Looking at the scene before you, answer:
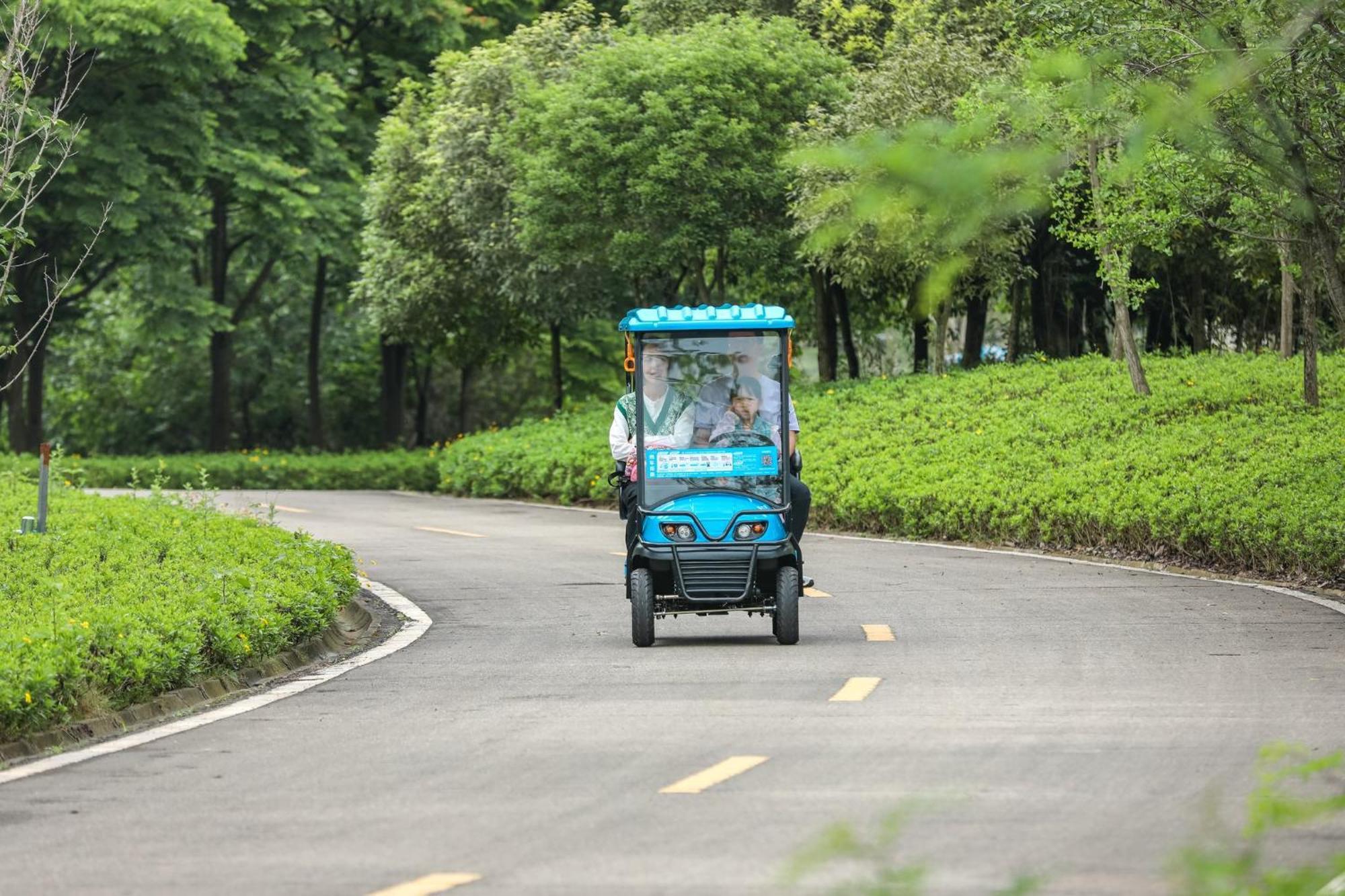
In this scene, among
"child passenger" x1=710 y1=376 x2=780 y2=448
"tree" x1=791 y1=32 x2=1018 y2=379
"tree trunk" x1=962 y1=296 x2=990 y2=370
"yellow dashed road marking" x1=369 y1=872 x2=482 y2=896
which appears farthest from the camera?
"tree trunk" x1=962 y1=296 x2=990 y2=370

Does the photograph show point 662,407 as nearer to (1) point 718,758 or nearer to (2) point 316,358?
(1) point 718,758

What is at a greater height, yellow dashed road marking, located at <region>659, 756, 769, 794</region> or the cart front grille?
the cart front grille

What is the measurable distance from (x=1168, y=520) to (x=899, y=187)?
16557mm

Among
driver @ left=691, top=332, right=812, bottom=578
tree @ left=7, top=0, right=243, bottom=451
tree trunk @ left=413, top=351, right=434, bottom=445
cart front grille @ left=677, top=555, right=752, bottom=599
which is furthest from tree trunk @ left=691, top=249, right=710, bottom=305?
cart front grille @ left=677, top=555, right=752, bottom=599

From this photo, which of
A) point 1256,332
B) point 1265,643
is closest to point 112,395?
→ point 1256,332

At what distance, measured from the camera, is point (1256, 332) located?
146 feet

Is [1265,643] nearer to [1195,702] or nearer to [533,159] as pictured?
[1195,702]

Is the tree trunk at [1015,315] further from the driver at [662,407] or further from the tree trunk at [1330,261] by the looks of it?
the driver at [662,407]

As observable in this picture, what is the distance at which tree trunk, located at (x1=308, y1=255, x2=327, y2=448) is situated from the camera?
54312 millimetres

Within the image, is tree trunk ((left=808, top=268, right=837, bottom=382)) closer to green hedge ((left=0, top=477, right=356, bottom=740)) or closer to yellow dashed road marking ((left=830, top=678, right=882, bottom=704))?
green hedge ((left=0, top=477, right=356, bottom=740))

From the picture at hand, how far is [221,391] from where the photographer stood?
5309 cm

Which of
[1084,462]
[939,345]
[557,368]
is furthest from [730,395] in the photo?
[557,368]

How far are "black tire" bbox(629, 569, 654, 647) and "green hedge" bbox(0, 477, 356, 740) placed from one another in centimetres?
225

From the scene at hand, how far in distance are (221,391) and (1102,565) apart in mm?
34219
